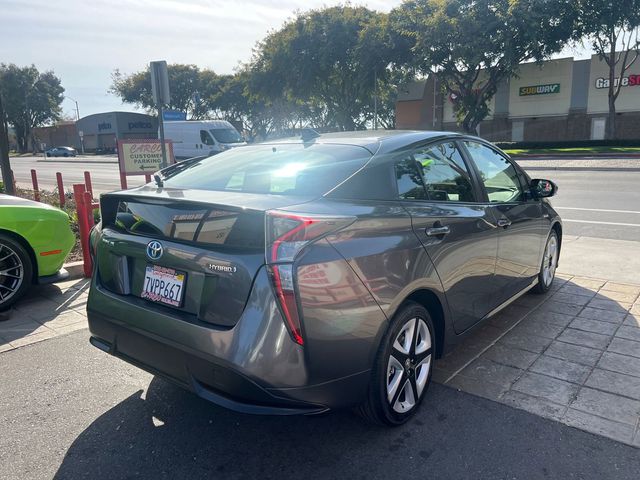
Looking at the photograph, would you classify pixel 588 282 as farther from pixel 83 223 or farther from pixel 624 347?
pixel 83 223

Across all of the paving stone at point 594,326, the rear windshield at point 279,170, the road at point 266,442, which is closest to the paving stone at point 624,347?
the paving stone at point 594,326

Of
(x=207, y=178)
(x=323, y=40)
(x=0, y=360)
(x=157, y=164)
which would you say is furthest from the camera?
(x=323, y=40)

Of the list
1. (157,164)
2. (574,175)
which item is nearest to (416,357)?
(157,164)

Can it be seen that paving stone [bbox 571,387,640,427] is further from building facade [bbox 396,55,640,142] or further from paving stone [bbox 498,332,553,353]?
building facade [bbox 396,55,640,142]

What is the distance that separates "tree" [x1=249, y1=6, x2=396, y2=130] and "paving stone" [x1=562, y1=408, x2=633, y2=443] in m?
33.9

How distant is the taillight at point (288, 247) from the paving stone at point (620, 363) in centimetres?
249

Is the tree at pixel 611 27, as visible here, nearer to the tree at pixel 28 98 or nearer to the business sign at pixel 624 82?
the business sign at pixel 624 82

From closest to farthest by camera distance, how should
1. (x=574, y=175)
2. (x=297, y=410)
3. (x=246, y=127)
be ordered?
(x=297, y=410) → (x=574, y=175) → (x=246, y=127)

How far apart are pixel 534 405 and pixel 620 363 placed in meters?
0.97

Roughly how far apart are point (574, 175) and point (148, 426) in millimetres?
18014

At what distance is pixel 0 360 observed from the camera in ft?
12.5

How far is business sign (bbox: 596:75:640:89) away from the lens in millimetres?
34469

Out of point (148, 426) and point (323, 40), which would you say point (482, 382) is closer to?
point (148, 426)

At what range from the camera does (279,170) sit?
10.2 ft
